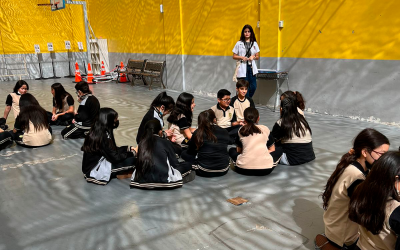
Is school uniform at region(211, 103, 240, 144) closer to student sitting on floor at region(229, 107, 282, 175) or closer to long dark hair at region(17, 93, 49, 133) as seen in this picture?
student sitting on floor at region(229, 107, 282, 175)

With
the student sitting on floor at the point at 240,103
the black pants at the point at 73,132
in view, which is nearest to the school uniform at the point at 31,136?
the black pants at the point at 73,132

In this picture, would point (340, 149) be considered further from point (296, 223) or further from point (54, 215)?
point (54, 215)

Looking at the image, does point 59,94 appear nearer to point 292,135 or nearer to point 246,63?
point 246,63

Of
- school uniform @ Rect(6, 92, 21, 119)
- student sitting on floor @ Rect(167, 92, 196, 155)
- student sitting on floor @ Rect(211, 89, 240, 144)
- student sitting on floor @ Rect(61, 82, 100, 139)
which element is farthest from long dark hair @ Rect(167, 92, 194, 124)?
→ school uniform @ Rect(6, 92, 21, 119)

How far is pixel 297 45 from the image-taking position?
6.89m

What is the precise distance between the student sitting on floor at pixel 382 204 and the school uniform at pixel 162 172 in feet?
6.41

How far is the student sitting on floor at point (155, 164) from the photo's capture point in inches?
135

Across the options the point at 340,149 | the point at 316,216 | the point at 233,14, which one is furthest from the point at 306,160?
the point at 233,14

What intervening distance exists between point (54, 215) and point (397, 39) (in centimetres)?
526

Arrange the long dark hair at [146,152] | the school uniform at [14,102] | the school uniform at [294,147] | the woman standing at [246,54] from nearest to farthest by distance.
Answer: the long dark hair at [146,152], the school uniform at [294,147], the school uniform at [14,102], the woman standing at [246,54]

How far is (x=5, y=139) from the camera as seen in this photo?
519 centimetres

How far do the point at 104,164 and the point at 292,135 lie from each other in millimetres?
2082

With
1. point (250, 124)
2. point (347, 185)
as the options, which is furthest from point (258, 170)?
point (347, 185)

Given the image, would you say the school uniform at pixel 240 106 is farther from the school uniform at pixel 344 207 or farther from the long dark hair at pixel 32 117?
the school uniform at pixel 344 207
